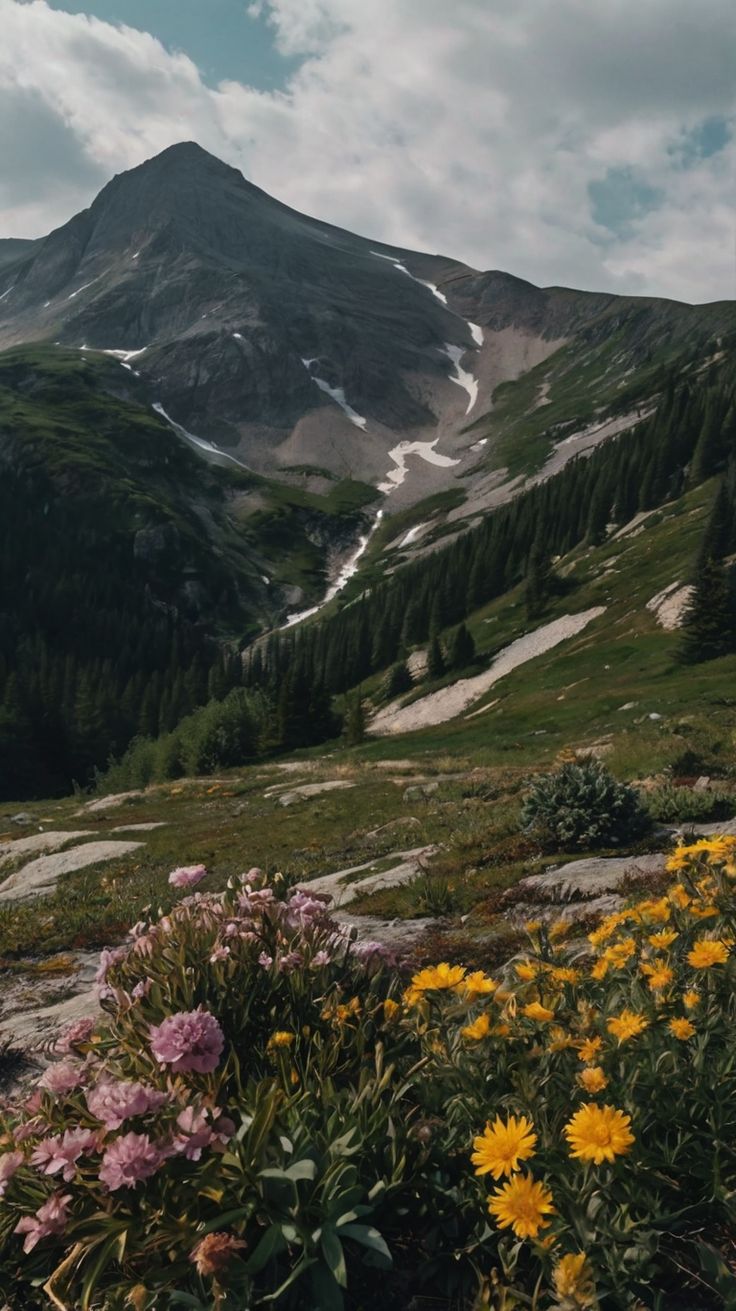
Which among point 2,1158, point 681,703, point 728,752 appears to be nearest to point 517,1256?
point 2,1158

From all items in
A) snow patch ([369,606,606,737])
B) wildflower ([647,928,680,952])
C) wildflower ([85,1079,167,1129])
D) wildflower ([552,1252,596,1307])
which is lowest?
snow patch ([369,606,606,737])

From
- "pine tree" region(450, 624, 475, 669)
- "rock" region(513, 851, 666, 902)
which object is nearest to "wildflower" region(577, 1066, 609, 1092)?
"rock" region(513, 851, 666, 902)

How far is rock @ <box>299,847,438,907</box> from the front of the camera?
12.3 metres

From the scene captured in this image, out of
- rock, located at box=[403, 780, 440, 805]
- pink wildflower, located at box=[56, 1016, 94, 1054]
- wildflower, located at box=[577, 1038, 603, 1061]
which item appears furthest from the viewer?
rock, located at box=[403, 780, 440, 805]

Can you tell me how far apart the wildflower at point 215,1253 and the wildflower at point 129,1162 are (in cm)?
39

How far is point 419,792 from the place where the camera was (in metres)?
26.5

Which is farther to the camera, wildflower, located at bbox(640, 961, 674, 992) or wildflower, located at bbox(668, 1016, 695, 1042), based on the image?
wildflower, located at bbox(640, 961, 674, 992)

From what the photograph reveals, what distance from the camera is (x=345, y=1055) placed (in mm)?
3959

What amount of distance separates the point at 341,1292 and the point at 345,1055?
1.24 metres

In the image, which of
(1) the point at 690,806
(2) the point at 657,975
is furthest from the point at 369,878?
(2) the point at 657,975

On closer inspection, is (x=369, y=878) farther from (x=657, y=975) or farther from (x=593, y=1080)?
(x=593, y=1080)

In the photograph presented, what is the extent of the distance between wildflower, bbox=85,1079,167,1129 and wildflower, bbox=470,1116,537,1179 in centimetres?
141

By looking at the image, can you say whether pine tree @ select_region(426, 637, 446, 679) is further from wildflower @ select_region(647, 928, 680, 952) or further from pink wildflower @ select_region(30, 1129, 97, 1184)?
pink wildflower @ select_region(30, 1129, 97, 1184)

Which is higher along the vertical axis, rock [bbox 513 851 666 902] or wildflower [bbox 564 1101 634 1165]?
wildflower [bbox 564 1101 634 1165]
